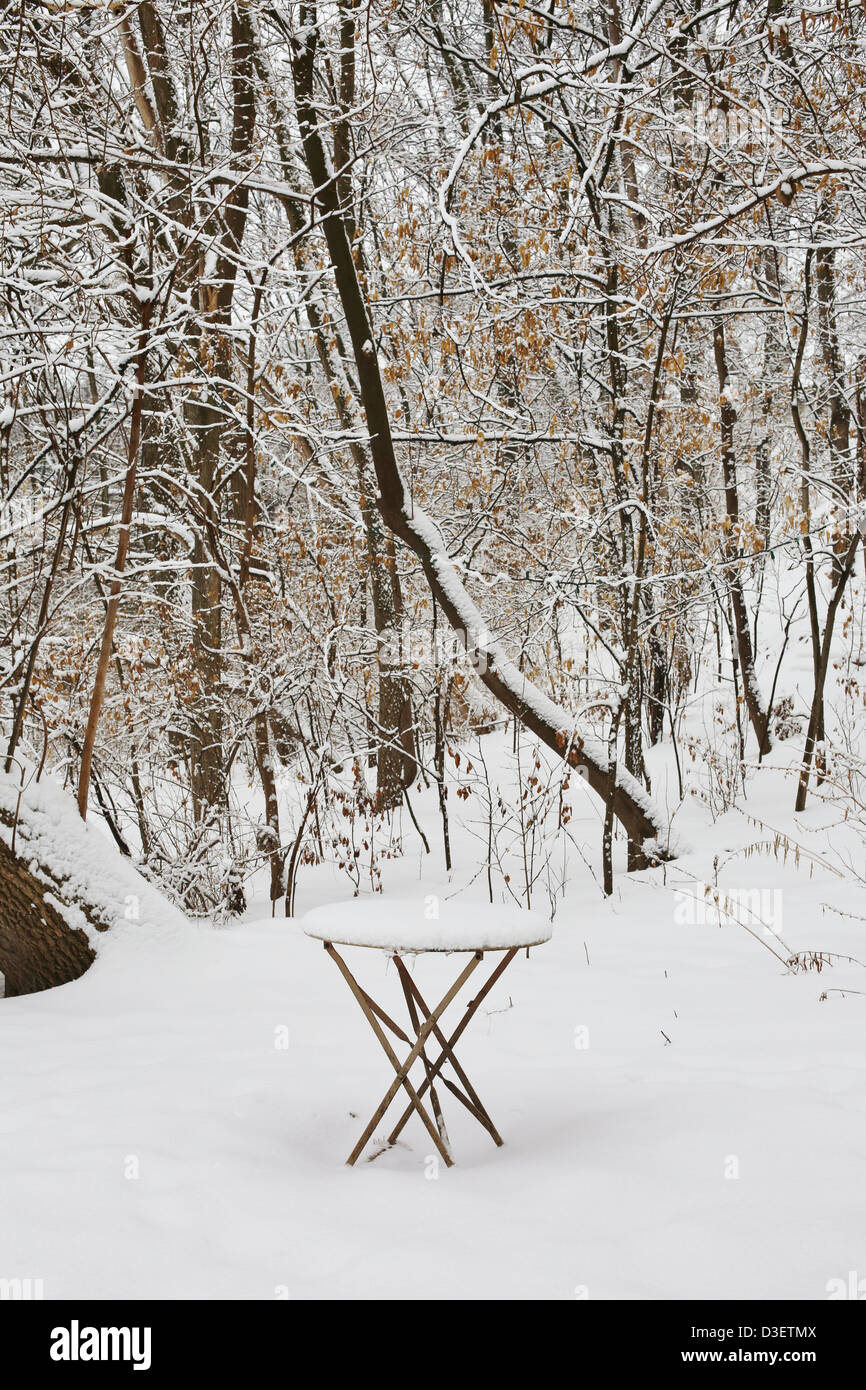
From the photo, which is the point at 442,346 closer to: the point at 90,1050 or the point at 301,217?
the point at 301,217

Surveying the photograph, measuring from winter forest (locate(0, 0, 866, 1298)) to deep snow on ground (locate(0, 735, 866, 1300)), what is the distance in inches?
0.7

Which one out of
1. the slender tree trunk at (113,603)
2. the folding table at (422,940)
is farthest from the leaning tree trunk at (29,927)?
the folding table at (422,940)

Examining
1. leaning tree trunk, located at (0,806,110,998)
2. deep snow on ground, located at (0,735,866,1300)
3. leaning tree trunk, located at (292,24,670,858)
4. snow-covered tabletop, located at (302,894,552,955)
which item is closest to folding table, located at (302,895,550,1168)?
snow-covered tabletop, located at (302,894,552,955)

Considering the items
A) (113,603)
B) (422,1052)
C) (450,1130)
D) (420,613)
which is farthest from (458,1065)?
(420,613)

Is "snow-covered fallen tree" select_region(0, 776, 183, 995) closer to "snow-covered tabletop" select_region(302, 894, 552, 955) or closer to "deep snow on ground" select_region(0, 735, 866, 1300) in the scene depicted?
"deep snow on ground" select_region(0, 735, 866, 1300)

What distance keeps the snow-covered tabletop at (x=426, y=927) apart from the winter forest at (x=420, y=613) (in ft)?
2.03

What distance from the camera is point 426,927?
2.50 metres

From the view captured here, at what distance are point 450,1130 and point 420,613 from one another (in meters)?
8.31

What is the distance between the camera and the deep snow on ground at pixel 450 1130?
2.03 meters

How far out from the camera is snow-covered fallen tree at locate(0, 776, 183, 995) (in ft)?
13.1

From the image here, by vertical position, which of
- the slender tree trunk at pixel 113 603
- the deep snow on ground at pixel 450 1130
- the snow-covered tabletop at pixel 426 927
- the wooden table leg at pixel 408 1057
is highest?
the slender tree trunk at pixel 113 603

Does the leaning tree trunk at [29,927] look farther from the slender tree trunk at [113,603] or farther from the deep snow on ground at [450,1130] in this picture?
the slender tree trunk at [113,603]

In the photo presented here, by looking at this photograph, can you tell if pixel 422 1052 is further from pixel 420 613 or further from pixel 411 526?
pixel 420 613

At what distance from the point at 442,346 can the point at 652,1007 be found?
4794mm
